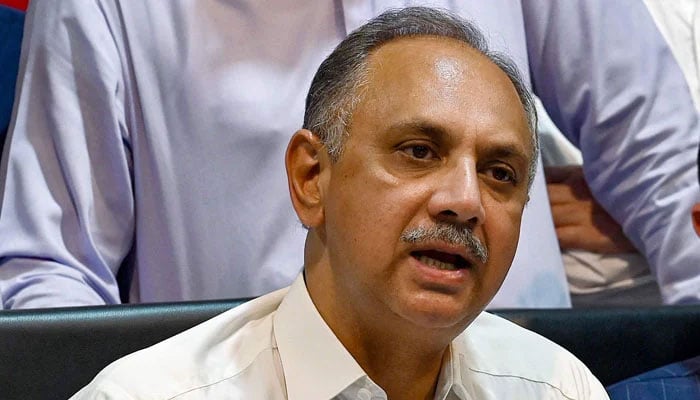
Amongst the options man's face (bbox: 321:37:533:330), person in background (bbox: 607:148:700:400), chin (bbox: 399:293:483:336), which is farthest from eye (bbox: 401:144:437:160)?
person in background (bbox: 607:148:700:400)

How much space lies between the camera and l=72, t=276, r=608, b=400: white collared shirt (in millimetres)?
1107

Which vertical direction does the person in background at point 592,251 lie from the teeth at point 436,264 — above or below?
below

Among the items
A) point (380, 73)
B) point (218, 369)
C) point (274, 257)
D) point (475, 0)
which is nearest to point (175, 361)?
point (218, 369)

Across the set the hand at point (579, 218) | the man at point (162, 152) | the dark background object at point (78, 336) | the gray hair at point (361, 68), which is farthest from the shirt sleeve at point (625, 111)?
→ the gray hair at point (361, 68)

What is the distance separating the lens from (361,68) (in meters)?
1.18

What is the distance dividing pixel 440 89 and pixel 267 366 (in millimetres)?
289

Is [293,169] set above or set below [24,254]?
above

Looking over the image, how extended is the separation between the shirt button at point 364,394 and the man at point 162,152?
1.50 ft

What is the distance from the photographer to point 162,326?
1273 mm

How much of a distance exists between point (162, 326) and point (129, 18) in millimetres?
475

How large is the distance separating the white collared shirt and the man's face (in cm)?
5

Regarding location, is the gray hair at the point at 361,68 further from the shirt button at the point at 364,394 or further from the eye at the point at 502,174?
the shirt button at the point at 364,394

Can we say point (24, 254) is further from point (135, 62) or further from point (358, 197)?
point (358, 197)

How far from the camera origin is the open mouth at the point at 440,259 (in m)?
1.08
